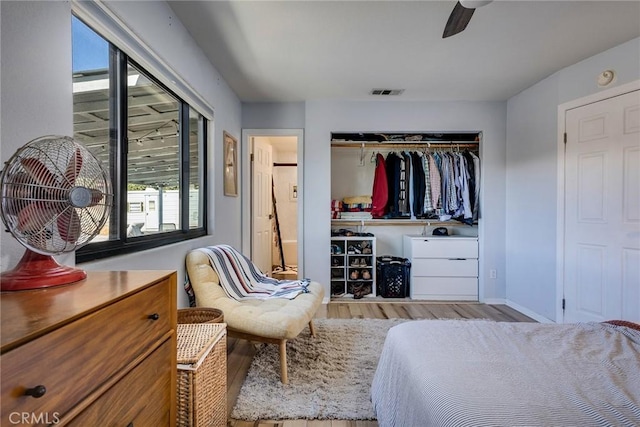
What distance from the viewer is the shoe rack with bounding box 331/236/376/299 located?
3.63m

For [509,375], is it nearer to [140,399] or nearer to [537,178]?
Result: [140,399]

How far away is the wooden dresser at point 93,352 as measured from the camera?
489 mm

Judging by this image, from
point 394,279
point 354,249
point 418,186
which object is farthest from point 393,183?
point 394,279

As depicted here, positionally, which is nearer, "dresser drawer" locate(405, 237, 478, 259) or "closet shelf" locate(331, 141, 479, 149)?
"dresser drawer" locate(405, 237, 478, 259)

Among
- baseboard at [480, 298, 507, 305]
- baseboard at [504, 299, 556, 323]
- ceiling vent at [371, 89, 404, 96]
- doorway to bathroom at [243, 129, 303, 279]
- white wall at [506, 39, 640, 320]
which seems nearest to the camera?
white wall at [506, 39, 640, 320]

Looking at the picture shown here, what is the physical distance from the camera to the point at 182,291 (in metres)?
2.08

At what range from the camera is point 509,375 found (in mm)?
952

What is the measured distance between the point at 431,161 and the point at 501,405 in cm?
312

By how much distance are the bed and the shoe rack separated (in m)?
2.21

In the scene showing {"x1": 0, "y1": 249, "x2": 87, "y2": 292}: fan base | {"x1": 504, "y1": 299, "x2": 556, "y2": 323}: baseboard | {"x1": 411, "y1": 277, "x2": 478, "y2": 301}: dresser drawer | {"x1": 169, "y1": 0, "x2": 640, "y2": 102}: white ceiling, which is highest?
{"x1": 169, "y1": 0, "x2": 640, "y2": 102}: white ceiling

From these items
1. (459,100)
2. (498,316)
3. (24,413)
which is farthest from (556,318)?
(24,413)

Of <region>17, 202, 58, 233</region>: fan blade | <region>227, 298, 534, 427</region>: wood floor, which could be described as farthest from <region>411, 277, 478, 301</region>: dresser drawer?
<region>17, 202, 58, 233</region>: fan blade

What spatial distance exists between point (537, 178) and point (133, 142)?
3.43 metres

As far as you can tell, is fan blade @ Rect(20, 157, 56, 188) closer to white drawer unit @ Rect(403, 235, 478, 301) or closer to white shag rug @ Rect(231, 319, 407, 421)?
white shag rug @ Rect(231, 319, 407, 421)
